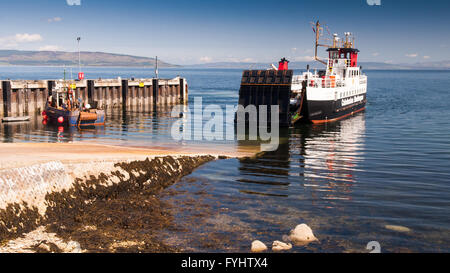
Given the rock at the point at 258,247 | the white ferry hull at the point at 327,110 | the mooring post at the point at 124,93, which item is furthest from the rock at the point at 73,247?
the mooring post at the point at 124,93

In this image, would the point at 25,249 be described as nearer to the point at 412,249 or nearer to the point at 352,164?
the point at 412,249

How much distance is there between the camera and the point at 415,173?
2347cm

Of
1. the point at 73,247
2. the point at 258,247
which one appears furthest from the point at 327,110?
the point at 73,247

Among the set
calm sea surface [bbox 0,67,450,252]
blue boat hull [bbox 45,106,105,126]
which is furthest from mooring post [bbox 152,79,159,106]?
calm sea surface [bbox 0,67,450,252]

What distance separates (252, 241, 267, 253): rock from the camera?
12.6m

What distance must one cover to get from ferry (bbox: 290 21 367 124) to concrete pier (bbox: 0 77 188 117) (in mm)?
22755

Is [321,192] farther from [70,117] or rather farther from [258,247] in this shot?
[70,117]

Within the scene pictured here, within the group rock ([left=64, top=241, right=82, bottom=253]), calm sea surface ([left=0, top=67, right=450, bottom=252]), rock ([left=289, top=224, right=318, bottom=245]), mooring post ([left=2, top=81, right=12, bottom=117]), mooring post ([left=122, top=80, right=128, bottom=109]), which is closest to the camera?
rock ([left=64, top=241, right=82, bottom=253])

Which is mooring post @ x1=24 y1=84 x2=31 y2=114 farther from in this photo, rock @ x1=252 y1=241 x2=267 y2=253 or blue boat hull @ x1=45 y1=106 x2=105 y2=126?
rock @ x1=252 y1=241 x2=267 y2=253

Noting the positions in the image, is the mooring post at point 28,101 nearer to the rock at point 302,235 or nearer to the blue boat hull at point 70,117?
the blue boat hull at point 70,117

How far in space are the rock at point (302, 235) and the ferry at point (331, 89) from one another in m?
29.3

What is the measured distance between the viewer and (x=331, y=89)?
45.4m

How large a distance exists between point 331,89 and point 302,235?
3417cm
